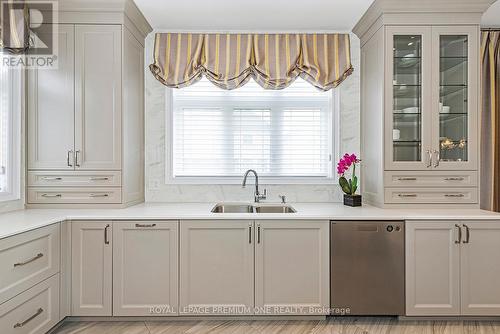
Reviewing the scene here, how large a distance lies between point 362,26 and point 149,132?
226 centimetres

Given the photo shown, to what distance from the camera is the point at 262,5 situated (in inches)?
110

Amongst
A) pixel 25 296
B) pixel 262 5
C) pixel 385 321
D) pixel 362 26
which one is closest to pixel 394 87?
pixel 362 26

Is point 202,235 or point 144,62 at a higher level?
point 144,62

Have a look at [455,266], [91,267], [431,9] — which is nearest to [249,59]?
[431,9]

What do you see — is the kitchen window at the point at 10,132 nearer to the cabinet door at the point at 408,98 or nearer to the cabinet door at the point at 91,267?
the cabinet door at the point at 91,267

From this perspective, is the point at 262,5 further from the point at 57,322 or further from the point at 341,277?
the point at 57,322

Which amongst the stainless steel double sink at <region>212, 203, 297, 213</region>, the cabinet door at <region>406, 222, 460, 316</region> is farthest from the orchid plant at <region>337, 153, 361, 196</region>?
the cabinet door at <region>406, 222, 460, 316</region>

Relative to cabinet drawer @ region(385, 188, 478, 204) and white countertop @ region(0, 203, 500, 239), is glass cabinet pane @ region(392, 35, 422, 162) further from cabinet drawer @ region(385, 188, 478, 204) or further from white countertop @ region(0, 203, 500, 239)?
white countertop @ region(0, 203, 500, 239)

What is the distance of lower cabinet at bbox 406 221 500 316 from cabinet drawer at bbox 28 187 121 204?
7.85ft

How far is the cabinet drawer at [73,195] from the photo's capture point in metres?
2.77

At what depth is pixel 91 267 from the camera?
245 cm

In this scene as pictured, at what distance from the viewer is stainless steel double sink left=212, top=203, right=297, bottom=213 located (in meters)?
3.05

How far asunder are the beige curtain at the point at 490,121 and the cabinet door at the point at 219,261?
8.38 feet

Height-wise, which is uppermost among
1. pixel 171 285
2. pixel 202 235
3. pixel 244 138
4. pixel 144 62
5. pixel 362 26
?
pixel 362 26
